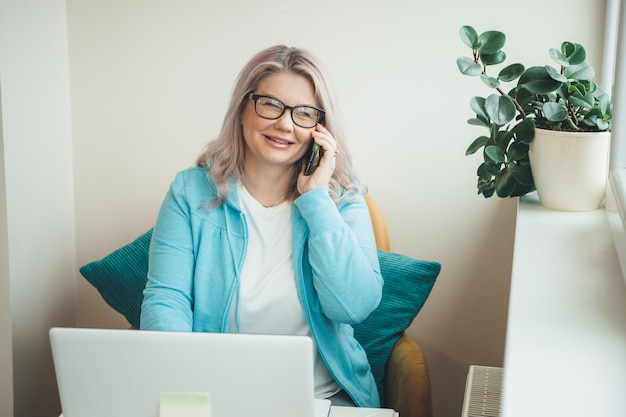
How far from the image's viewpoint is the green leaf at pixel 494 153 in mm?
1816

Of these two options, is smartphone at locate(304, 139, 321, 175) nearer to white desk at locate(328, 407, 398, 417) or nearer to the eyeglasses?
the eyeglasses

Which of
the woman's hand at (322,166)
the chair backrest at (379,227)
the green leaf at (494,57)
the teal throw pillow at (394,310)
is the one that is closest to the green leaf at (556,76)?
the green leaf at (494,57)

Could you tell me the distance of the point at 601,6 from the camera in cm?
217

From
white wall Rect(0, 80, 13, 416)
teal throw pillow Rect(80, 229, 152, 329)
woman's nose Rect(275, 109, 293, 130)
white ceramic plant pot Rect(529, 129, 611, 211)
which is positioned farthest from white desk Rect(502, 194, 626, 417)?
white wall Rect(0, 80, 13, 416)

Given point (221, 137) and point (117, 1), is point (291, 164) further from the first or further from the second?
point (117, 1)

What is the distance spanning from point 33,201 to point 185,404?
4.39 feet

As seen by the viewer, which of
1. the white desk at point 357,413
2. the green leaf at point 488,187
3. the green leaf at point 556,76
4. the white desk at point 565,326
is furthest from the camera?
the green leaf at point 488,187

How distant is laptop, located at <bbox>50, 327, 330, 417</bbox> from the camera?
1211mm

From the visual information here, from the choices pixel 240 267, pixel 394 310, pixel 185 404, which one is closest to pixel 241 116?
pixel 240 267

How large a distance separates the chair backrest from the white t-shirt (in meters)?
0.45

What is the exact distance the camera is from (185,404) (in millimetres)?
1229

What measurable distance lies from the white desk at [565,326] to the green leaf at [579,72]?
0.31 m

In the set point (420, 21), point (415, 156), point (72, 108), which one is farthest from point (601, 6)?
point (72, 108)

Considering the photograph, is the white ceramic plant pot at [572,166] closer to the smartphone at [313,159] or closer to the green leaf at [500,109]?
the green leaf at [500,109]
